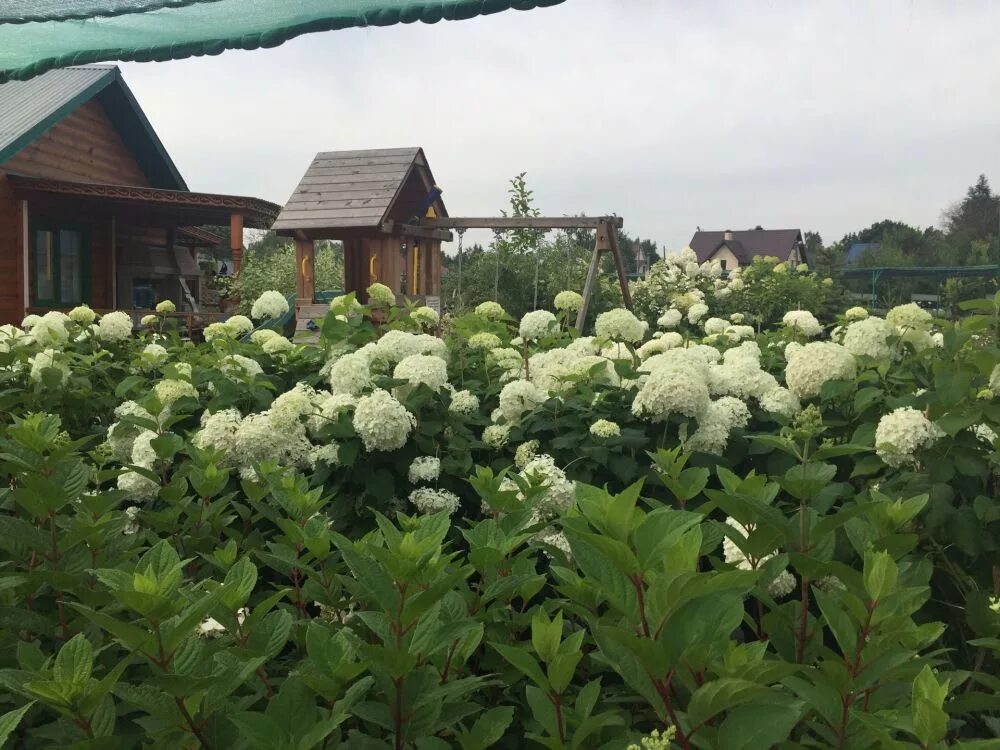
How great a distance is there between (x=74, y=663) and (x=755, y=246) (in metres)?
58.5

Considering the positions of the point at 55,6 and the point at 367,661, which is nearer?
the point at 367,661

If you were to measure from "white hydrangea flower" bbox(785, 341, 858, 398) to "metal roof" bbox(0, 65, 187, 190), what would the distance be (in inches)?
526

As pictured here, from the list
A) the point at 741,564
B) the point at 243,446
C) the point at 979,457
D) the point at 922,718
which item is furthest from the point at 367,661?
the point at 979,457

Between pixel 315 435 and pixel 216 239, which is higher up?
pixel 216 239

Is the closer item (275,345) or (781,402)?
(781,402)

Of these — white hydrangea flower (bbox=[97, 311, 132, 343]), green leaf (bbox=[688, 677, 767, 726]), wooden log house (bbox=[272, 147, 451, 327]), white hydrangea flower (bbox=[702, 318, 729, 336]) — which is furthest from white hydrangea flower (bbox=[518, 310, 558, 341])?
wooden log house (bbox=[272, 147, 451, 327])

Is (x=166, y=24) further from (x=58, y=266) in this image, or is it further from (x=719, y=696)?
(x=58, y=266)

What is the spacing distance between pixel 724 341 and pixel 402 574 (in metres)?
2.95

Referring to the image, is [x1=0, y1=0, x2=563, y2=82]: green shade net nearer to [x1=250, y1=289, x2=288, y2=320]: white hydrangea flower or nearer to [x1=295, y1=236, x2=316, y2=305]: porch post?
[x1=250, y1=289, x2=288, y2=320]: white hydrangea flower

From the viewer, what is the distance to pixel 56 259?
14688mm

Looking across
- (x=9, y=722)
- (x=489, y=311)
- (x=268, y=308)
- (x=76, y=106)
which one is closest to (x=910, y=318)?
(x=489, y=311)

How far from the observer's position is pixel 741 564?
1567 millimetres

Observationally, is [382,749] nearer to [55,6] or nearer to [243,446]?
[243,446]

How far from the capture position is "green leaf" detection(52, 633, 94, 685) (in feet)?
2.98
